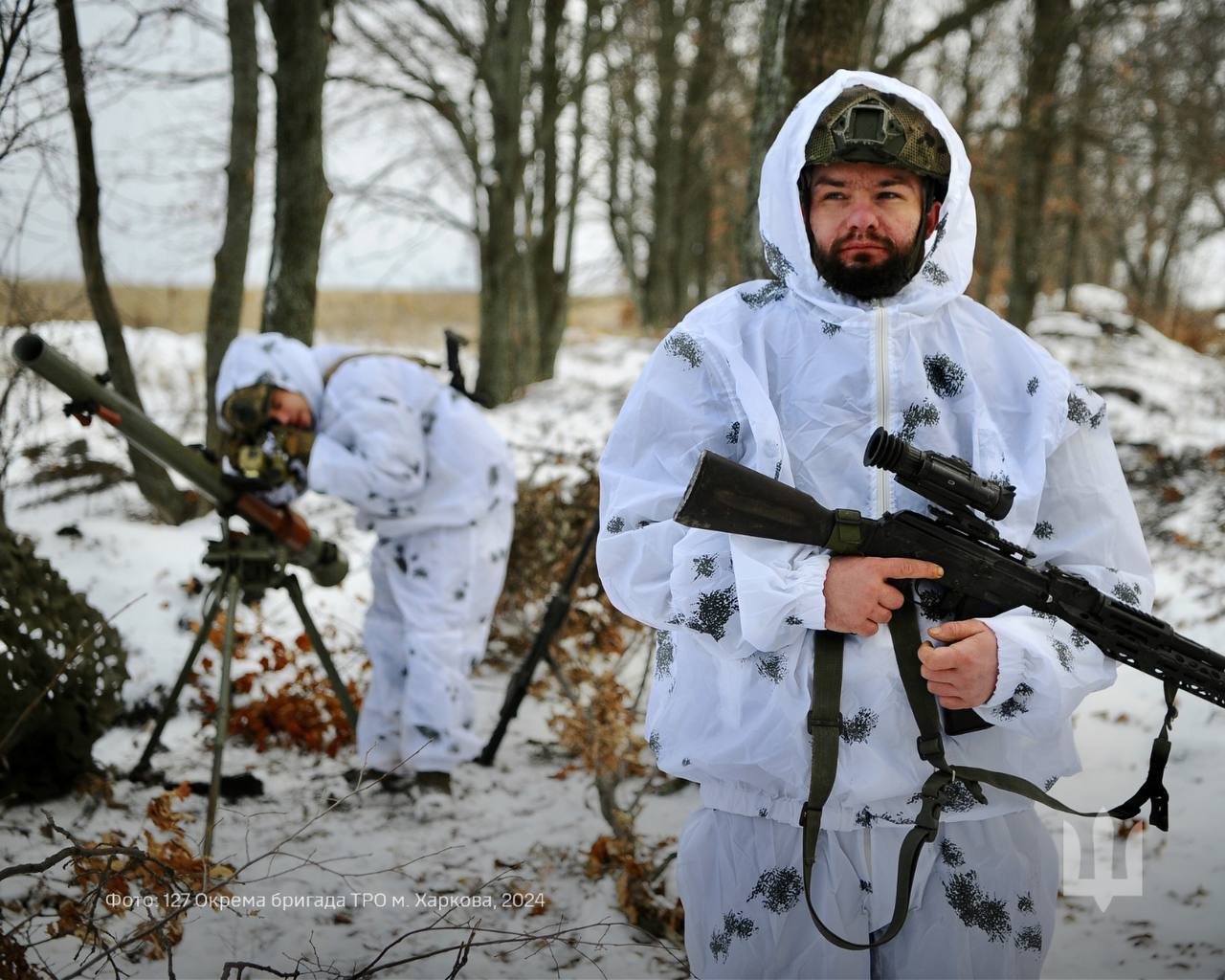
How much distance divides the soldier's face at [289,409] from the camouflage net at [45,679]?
0.94m

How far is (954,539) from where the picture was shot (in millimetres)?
1631

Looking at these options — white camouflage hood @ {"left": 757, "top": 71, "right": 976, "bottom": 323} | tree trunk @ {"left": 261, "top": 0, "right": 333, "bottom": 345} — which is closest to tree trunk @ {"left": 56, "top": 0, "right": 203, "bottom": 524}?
tree trunk @ {"left": 261, "top": 0, "right": 333, "bottom": 345}

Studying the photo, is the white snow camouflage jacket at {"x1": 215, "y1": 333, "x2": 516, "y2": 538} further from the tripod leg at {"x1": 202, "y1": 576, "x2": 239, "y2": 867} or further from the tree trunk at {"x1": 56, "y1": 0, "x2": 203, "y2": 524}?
the tree trunk at {"x1": 56, "y1": 0, "x2": 203, "y2": 524}

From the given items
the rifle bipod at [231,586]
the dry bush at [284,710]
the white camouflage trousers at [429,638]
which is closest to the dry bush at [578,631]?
the white camouflage trousers at [429,638]

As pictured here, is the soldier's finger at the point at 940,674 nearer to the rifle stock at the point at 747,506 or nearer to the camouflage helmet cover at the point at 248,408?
the rifle stock at the point at 747,506

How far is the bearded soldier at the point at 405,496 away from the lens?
3.43 m

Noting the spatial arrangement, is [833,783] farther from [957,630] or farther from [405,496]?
[405,496]

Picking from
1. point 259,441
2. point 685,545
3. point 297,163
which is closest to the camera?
point 685,545

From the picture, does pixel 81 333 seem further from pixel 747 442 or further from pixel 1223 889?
pixel 1223 889

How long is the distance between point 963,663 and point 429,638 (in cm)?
258

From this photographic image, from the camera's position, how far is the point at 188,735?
4109mm

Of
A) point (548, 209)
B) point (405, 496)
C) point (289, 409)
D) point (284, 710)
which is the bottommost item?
point (284, 710)

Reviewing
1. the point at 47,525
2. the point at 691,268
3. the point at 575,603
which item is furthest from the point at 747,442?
the point at 691,268

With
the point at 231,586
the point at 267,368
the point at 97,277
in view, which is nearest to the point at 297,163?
the point at 97,277
